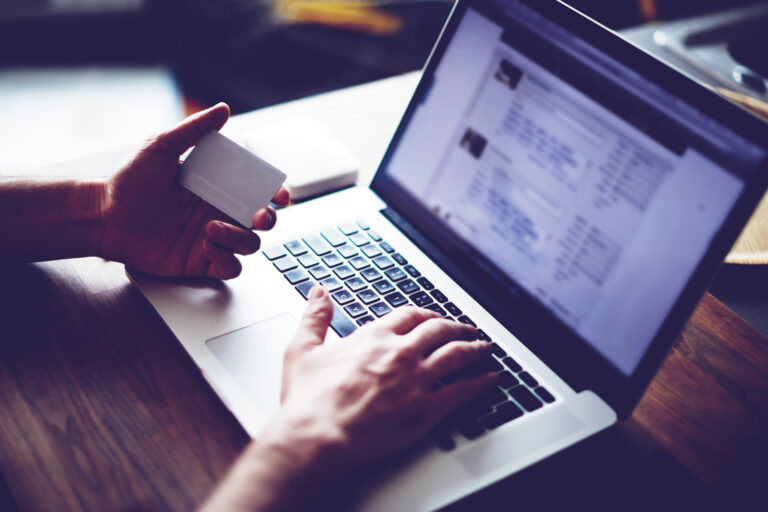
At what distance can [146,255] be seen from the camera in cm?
76

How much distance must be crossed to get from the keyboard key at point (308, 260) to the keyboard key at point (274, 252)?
24 mm

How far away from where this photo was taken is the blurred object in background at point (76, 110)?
7.04 feet

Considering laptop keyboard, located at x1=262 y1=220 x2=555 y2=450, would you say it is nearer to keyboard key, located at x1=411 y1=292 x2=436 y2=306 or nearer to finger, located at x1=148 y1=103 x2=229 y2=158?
keyboard key, located at x1=411 y1=292 x2=436 y2=306

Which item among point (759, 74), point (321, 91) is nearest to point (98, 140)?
point (321, 91)

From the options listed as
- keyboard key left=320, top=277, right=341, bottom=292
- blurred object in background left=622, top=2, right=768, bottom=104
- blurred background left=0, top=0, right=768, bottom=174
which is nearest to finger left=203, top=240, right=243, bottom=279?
keyboard key left=320, top=277, right=341, bottom=292

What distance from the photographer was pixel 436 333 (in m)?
0.66

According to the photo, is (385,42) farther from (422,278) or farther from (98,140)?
(422,278)

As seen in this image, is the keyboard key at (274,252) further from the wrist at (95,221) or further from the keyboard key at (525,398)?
the keyboard key at (525,398)

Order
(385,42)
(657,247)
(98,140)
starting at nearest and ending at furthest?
(657,247), (98,140), (385,42)

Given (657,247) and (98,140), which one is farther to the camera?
(98,140)

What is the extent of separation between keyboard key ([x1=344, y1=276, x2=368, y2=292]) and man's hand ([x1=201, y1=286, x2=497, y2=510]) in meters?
0.08

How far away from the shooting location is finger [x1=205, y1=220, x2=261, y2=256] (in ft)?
2.42

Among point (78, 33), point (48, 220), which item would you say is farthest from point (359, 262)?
point (78, 33)

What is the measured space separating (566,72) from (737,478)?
0.45m
